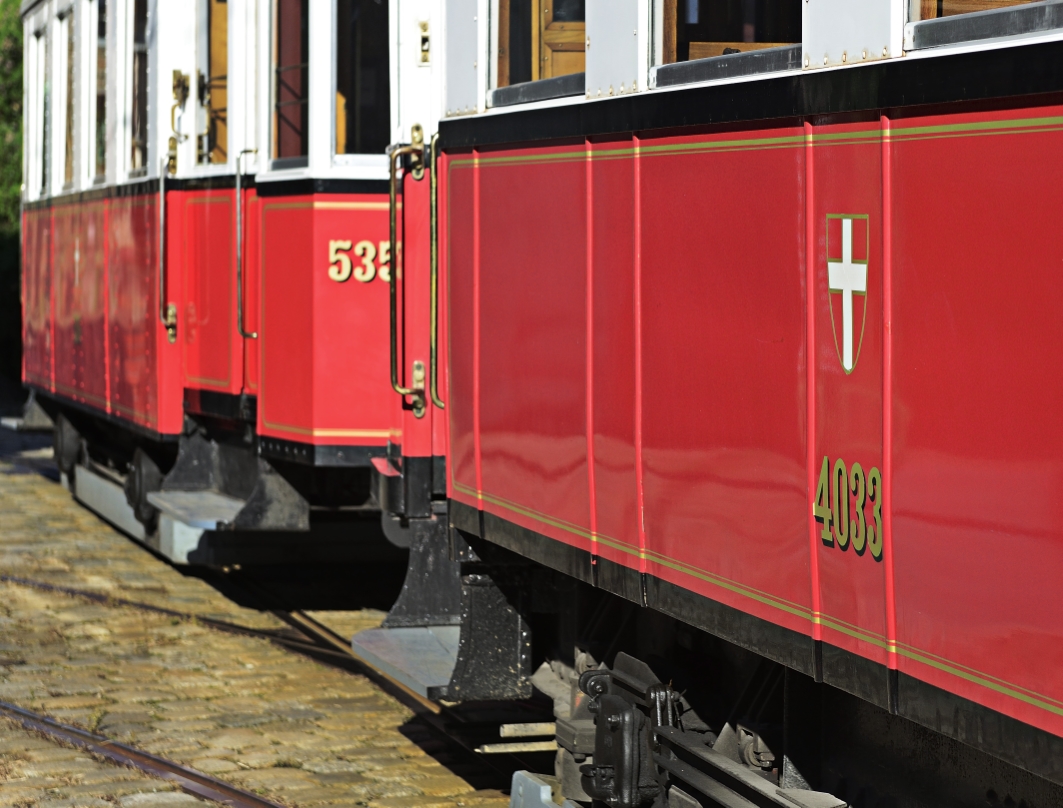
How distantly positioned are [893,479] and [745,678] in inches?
54.6

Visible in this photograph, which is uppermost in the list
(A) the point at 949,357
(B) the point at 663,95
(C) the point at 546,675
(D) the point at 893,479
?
(B) the point at 663,95

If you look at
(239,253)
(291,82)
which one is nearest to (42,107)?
(239,253)

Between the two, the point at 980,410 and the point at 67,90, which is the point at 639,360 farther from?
the point at 67,90

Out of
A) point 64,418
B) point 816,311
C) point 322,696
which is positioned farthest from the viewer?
→ point 64,418

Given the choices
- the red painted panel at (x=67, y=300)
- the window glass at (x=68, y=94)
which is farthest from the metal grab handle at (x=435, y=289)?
the window glass at (x=68, y=94)

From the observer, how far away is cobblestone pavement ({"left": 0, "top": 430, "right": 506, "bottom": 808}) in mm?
5691

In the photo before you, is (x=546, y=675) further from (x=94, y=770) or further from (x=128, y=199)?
(x=128, y=199)

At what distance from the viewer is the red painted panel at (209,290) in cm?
815

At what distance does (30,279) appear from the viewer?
12727 millimetres

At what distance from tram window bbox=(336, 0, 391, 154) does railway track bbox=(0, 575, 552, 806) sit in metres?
2.11

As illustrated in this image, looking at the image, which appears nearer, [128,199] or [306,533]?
[306,533]

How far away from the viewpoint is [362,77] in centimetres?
697

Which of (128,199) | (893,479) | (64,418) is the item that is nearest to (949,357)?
(893,479)

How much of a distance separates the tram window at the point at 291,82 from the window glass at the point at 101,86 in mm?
3076
